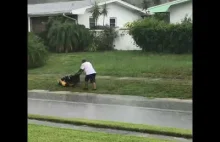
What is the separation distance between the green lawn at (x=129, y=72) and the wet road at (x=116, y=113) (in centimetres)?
273

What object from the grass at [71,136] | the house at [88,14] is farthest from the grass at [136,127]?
the house at [88,14]

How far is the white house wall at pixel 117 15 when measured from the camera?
33.1 metres

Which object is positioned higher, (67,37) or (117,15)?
(117,15)

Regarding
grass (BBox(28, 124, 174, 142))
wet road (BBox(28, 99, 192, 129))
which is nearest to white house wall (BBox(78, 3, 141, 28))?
wet road (BBox(28, 99, 192, 129))

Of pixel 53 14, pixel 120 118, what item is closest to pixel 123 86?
pixel 120 118

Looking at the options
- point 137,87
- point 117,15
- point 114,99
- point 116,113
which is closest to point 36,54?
point 137,87

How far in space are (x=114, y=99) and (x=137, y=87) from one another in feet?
7.20

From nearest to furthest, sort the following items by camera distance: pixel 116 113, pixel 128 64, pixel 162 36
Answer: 1. pixel 116 113
2. pixel 128 64
3. pixel 162 36

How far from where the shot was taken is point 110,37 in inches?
1149

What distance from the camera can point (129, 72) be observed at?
20.0 m

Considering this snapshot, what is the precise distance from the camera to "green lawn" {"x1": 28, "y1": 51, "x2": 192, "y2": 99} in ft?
52.4

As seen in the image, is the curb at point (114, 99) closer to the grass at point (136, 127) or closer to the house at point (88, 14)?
the grass at point (136, 127)

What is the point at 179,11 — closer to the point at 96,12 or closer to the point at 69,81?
the point at 96,12
